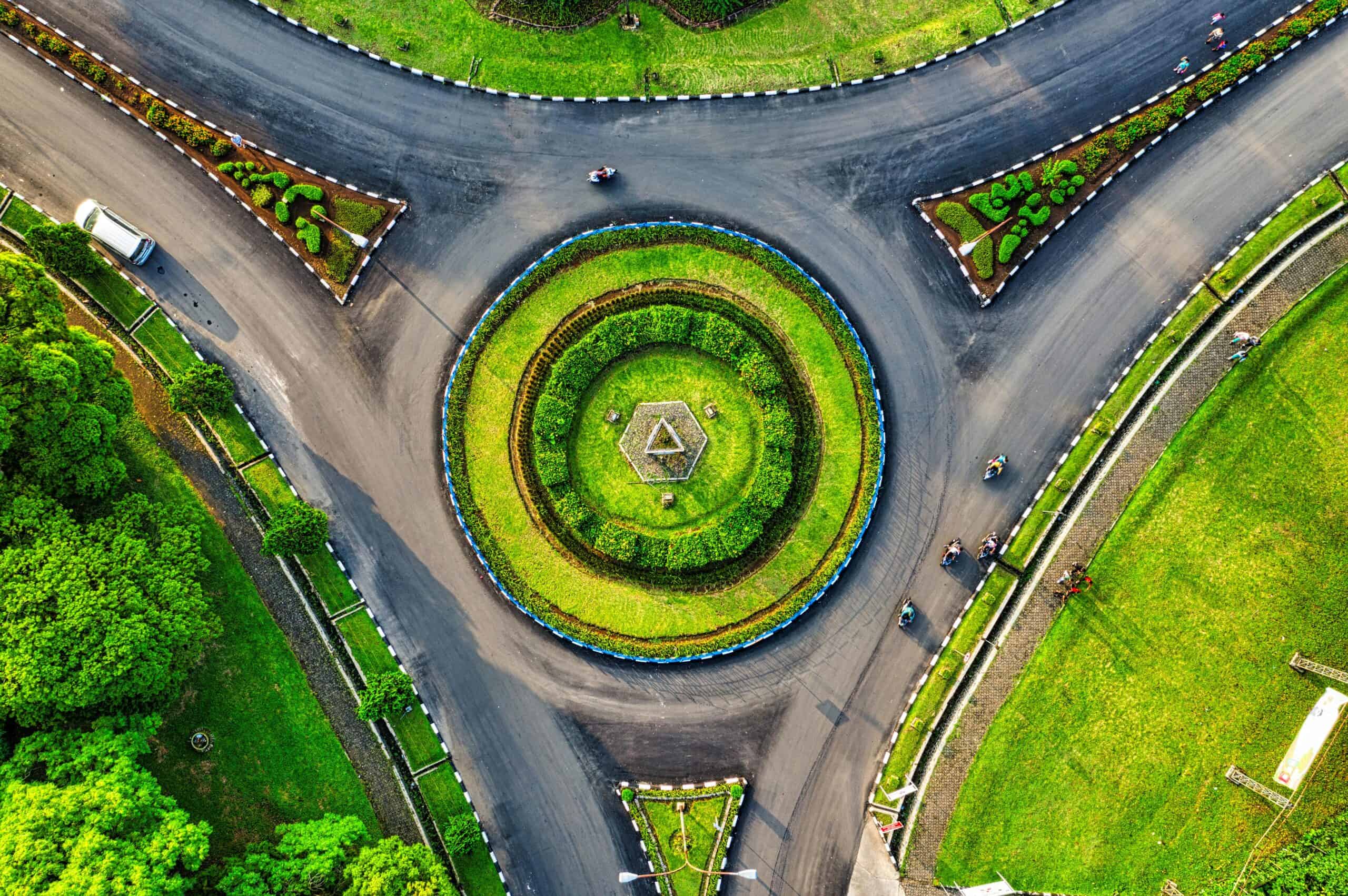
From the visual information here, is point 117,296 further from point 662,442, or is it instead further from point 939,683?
point 939,683

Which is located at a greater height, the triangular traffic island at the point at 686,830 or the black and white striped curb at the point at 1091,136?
the black and white striped curb at the point at 1091,136

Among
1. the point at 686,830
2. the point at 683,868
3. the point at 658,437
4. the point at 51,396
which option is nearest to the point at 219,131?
the point at 51,396

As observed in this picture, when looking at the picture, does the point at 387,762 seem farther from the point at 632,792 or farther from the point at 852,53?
the point at 852,53

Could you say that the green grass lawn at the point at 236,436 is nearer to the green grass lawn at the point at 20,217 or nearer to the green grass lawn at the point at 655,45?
the green grass lawn at the point at 20,217

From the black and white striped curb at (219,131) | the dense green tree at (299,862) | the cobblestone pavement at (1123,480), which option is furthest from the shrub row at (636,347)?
the dense green tree at (299,862)

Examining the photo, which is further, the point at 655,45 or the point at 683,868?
the point at 655,45

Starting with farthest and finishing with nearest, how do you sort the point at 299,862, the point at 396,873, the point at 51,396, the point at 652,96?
the point at 652,96
the point at 299,862
the point at 396,873
the point at 51,396

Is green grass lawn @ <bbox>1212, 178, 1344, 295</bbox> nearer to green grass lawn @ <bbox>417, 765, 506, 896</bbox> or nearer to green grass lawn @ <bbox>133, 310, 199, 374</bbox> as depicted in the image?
green grass lawn @ <bbox>417, 765, 506, 896</bbox>
